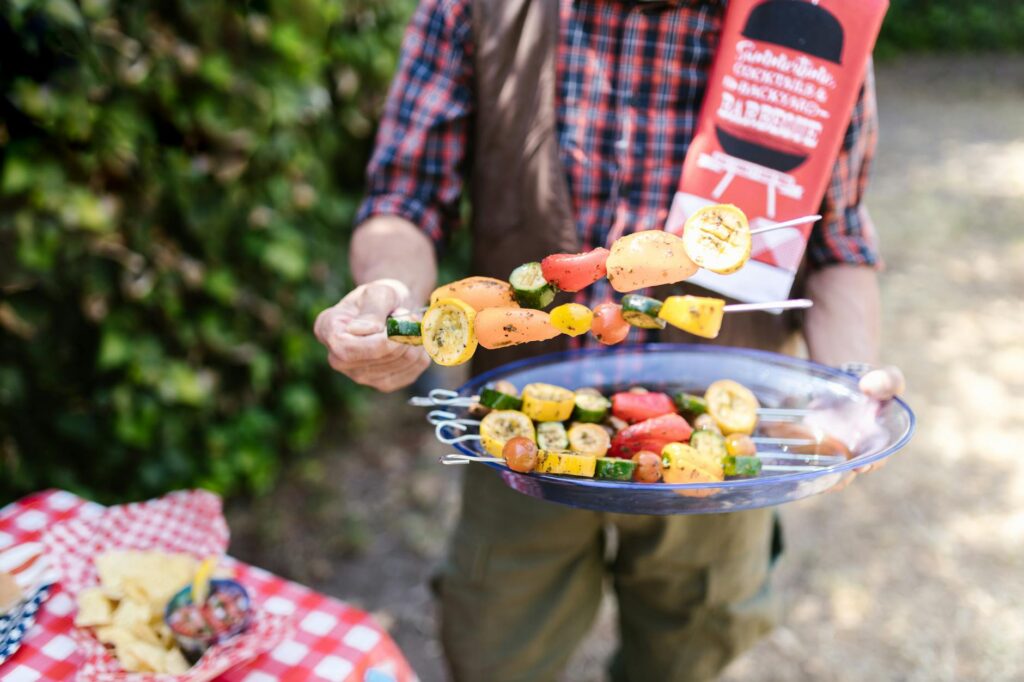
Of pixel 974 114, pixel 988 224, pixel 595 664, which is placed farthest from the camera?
pixel 974 114

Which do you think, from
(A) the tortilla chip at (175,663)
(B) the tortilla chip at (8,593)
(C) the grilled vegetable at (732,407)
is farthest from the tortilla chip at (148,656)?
(C) the grilled vegetable at (732,407)

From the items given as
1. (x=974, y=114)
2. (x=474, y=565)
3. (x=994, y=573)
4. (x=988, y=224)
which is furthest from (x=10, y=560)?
(x=974, y=114)

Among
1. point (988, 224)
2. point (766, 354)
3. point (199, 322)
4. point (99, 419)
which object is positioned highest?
point (766, 354)

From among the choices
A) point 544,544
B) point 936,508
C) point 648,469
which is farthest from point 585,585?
point 936,508

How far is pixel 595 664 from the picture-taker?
9.61 feet

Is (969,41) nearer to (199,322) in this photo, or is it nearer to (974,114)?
(974,114)

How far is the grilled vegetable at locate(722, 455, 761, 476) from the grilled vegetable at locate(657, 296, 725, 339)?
0.85 ft

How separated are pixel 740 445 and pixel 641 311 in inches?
15.1

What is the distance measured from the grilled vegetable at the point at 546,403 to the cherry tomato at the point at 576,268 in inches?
10.9

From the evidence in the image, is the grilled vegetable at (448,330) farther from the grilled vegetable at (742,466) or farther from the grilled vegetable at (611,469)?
the grilled vegetable at (742,466)

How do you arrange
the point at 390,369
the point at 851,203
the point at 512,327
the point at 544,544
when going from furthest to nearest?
the point at 544,544 < the point at 851,203 < the point at 390,369 < the point at 512,327

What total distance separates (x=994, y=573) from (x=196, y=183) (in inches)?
138

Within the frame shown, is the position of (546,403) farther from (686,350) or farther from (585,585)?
(585,585)

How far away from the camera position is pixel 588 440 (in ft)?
5.07
